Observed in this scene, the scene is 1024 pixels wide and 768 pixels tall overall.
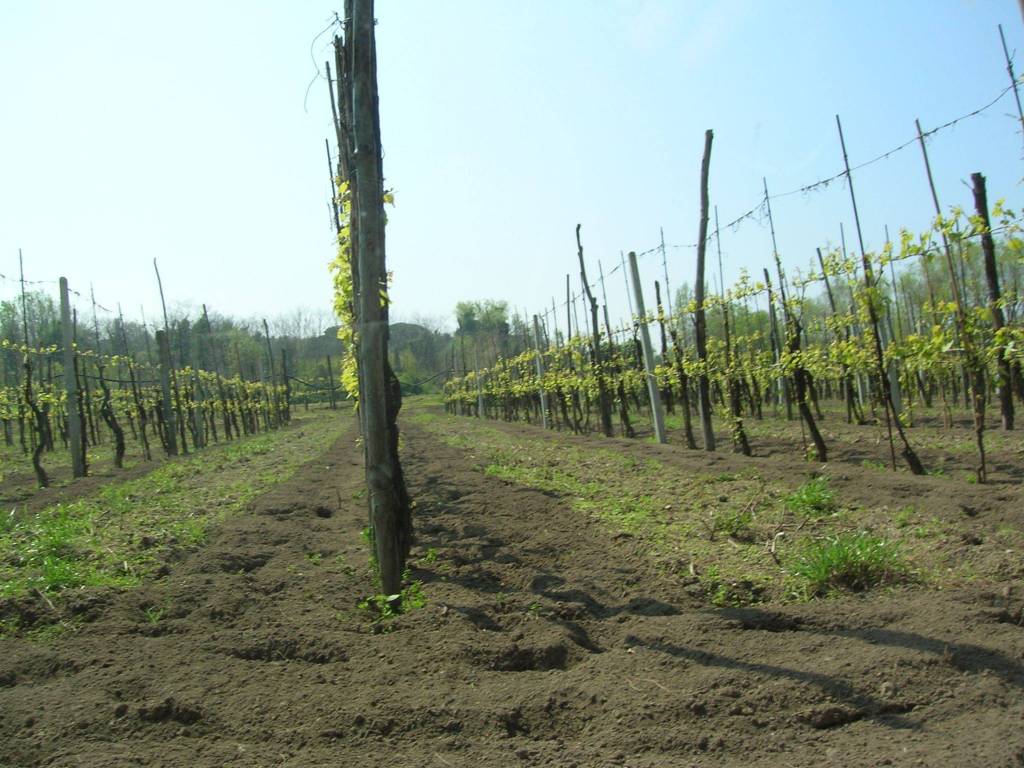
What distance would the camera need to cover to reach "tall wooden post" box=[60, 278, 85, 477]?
46.3 ft

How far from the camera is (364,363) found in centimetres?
479

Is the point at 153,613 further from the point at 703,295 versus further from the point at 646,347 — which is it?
the point at 646,347

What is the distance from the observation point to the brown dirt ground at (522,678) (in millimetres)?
2611

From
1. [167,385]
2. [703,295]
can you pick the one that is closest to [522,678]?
[703,295]

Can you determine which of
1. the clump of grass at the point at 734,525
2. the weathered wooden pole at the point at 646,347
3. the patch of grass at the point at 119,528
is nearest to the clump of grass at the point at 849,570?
the clump of grass at the point at 734,525

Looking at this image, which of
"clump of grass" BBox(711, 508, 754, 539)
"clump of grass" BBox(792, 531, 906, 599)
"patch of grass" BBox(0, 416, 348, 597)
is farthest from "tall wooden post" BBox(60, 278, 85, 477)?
"clump of grass" BBox(792, 531, 906, 599)

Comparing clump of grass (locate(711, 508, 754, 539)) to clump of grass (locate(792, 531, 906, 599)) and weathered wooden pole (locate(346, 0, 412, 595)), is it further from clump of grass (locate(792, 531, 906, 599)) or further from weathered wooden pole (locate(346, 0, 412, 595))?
weathered wooden pole (locate(346, 0, 412, 595))

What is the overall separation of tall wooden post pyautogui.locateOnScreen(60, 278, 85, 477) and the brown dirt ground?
10947 mm

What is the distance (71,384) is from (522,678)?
552 inches

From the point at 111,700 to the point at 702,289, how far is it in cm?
990

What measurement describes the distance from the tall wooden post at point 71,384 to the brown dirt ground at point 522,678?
431 inches

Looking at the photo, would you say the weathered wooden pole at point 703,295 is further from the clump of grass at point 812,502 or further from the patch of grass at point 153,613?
the patch of grass at point 153,613

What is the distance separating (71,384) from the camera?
46.6ft

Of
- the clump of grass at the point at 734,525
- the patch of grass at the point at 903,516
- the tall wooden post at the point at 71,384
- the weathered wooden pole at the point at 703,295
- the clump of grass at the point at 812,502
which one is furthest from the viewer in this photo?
the tall wooden post at the point at 71,384
